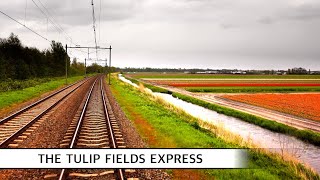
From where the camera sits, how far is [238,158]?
23.3ft

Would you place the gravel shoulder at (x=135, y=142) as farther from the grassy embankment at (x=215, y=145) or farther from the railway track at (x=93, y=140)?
the grassy embankment at (x=215, y=145)

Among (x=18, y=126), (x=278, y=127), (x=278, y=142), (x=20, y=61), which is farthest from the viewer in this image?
(x=20, y=61)

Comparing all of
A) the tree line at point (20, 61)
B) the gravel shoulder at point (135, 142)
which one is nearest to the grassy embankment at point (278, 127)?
the gravel shoulder at point (135, 142)

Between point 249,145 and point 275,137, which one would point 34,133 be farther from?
point 275,137

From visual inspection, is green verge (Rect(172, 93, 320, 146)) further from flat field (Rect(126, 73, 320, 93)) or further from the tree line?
the tree line

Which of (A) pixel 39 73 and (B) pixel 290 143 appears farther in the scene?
(A) pixel 39 73

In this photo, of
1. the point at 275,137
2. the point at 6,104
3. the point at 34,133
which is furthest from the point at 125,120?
the point at 6,104

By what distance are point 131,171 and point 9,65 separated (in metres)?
65.6

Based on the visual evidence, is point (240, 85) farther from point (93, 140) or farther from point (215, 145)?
point (93, 140)
